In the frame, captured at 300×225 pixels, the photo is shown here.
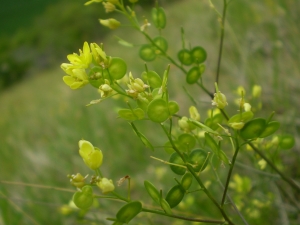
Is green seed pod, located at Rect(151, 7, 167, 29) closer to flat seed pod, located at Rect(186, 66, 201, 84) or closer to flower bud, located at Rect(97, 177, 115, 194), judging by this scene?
flat seed pod, located at Rect(186, 66, 201, 84)

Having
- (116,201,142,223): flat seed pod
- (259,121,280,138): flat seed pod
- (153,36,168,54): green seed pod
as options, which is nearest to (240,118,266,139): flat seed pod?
(259,121,280,138): flat seed pod

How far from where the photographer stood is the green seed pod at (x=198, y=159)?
1.23ft

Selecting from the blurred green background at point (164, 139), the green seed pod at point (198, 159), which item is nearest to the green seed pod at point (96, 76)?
the green seed pod at point (198, 159)

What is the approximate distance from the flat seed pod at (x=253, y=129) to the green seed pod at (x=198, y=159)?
0.05 meters

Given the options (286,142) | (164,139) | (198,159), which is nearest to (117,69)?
(198,159)

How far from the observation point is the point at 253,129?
1.15ft

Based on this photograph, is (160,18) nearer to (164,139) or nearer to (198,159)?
(198,159)

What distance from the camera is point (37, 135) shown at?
2.64m

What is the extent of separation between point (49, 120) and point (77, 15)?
19.6 ft

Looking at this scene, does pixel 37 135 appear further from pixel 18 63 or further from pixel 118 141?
pixel 18 63

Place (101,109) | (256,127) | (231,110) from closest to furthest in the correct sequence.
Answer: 1. (256,127)
2. (231,110)
3. (101,109)

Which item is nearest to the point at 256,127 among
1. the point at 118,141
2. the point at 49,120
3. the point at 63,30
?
the point at 118,141

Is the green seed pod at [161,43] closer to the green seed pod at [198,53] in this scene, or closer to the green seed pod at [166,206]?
the green seed pod at [198,53]

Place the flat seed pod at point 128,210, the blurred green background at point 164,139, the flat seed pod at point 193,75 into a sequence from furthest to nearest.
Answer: the blurred green background at point 164,139 → the flat seed pod at point 193,75 → the flat seed pod at point 128,210
